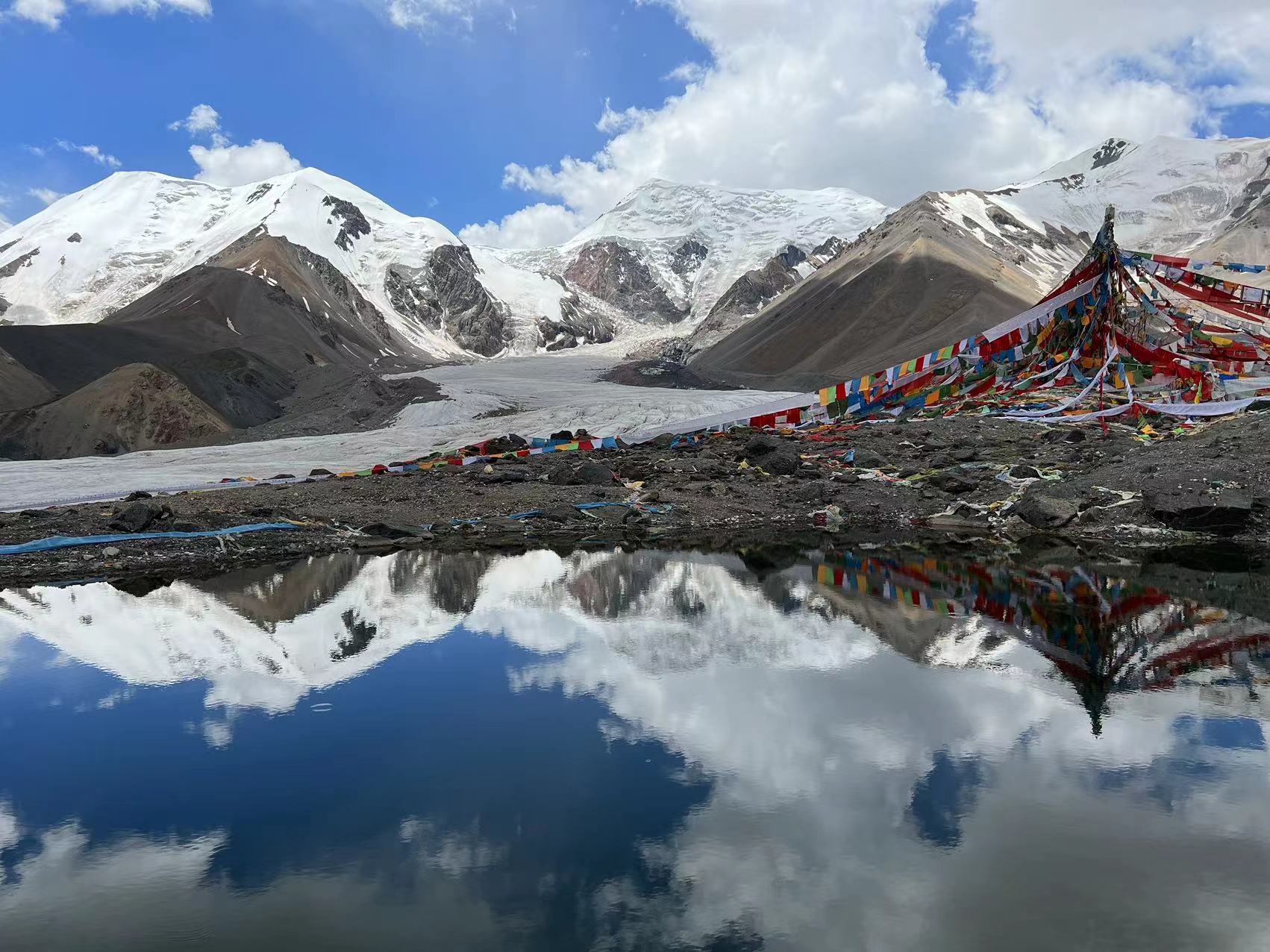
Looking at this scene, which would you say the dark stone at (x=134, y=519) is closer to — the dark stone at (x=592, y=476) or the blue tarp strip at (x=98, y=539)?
the blue tarp strip at (x=98, y=539)

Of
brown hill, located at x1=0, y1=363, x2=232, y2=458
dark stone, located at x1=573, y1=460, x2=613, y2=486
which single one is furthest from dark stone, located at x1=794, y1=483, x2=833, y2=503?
brown hill, located at x1=0, y1=363, x2=232, y2=458

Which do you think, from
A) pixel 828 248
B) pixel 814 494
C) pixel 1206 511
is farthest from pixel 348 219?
pixel 1206 511

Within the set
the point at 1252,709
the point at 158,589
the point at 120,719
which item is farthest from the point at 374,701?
the point at 1252,709

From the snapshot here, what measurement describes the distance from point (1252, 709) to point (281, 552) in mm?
10245

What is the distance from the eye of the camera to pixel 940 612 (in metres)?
8.52

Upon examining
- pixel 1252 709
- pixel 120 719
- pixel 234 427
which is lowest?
pixel 1252 709

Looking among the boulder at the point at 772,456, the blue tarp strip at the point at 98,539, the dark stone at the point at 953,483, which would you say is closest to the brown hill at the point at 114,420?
the blue tarp strip at the point at 98,539

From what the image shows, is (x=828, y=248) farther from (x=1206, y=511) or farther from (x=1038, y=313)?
(x=1206, y=511)

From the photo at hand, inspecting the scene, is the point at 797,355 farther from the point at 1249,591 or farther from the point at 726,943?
the point at 726,943

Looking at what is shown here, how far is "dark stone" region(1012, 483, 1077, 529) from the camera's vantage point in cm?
1303

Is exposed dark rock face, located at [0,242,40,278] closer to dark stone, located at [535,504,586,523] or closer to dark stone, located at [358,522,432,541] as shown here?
dark stone, located at [358,522,432,541]

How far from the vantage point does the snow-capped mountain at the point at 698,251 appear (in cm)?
16925

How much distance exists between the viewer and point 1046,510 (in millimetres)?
13109

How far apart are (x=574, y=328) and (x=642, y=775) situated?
130888 millimetres
